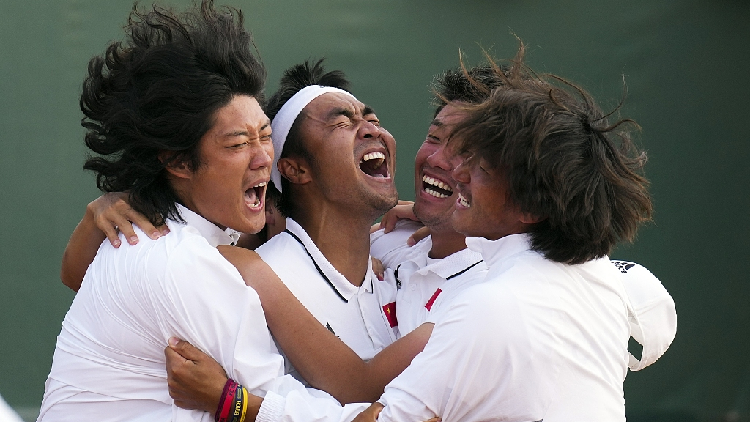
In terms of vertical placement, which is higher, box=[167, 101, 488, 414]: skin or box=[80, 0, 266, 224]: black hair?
box=[80, 0, 266, 224]: black hair

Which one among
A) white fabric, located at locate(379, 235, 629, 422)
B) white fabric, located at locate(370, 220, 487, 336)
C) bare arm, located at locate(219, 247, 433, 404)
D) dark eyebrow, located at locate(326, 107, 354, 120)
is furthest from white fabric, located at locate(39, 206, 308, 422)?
dark eyebrow, located at locate(326, 107, 354, 120)

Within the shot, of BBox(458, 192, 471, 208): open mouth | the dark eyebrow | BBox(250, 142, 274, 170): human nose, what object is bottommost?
BBox(458, 192, 471, 208): open mouth

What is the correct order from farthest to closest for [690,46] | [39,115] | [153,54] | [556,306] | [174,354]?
1. [690,46]
2. [39,115]
3. [153,54]
4. [174,354]
5. [556,306]

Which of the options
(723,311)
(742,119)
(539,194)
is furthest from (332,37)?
(539,194)

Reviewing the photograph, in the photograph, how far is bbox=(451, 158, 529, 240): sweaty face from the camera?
8.50 feet

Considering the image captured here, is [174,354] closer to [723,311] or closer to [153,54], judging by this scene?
[153,54]

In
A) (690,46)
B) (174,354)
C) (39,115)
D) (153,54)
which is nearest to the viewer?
(174,354)

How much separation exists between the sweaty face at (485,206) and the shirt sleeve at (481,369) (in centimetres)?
28

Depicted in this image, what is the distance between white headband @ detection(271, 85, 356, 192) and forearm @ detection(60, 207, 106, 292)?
78 centimetres

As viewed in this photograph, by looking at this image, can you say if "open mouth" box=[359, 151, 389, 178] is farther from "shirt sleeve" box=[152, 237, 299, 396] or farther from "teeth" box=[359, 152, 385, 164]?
"shirt sleeve" box=[152, 237, 299, 396]

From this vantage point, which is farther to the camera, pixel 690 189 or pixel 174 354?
pixel 690 189

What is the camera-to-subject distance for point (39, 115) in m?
5.23

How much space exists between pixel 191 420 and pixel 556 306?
111cm

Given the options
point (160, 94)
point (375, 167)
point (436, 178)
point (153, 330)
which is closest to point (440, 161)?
point (436, 178)
